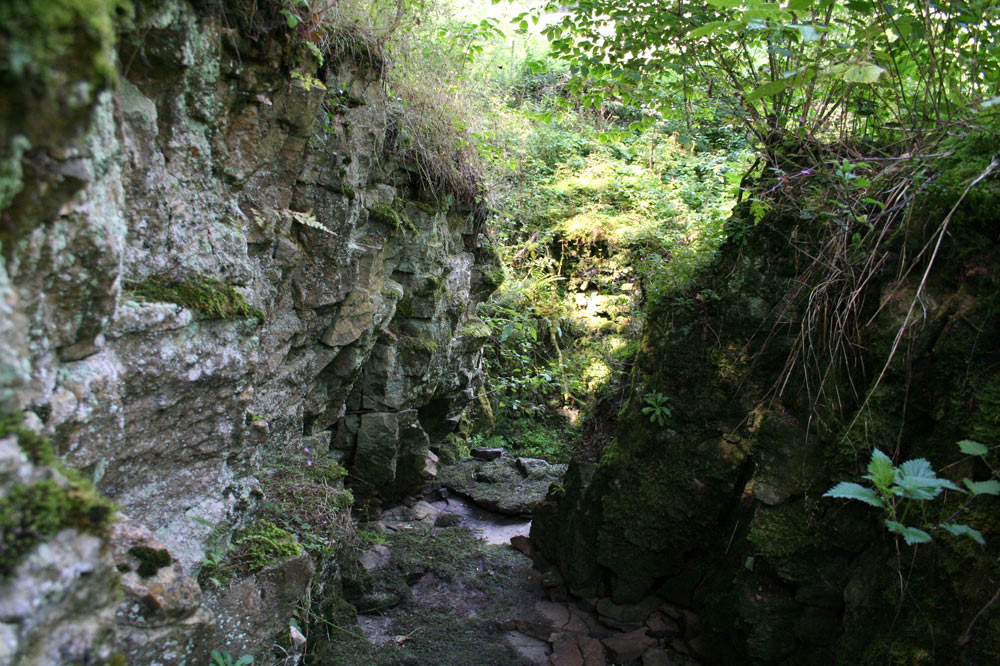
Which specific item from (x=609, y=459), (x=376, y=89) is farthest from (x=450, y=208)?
(x=609, y=459)

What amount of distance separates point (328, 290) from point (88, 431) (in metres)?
3.06

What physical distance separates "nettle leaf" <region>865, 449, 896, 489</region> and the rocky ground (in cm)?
309

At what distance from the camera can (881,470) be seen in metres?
2.68

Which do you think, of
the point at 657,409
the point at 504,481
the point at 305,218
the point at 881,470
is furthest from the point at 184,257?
the point at 504,481

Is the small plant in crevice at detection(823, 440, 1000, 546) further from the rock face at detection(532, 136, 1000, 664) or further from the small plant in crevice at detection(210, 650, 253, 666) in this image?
the small plant in crevice at detection(210, 650, 253, 666)

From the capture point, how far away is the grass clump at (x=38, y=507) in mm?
1248

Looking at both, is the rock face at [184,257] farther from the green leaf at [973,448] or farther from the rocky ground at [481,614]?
the green leaf at [973,448]

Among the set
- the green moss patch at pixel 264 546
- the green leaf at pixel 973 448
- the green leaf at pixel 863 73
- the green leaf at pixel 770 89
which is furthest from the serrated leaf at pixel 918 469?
the green moss patch at pixel 264 546

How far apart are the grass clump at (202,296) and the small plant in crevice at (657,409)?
378 centimetres

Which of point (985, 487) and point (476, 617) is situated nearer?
point (985, 487)

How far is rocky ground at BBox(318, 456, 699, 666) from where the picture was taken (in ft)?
17.1

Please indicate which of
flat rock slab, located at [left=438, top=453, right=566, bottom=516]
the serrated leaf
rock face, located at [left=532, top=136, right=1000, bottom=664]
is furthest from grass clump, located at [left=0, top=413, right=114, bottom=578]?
flat rock slab, located at [left=438, top=453, right=566, bottom=516]

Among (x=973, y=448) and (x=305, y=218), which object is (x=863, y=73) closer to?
(x=973, y=448)

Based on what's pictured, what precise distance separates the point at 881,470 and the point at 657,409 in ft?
9.57
